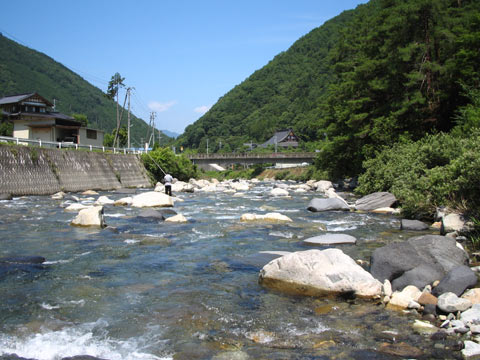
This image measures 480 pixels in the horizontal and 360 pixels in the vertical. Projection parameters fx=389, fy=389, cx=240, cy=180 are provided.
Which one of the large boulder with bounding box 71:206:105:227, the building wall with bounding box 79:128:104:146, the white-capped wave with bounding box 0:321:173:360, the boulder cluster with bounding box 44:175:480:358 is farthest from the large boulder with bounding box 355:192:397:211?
the building wall with bounding box 79:128:104:146

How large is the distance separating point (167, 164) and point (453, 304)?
41699mm

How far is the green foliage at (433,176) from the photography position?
10367 mm

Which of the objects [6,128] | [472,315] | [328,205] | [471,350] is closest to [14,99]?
[6,128]

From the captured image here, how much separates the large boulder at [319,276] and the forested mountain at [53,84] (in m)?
101

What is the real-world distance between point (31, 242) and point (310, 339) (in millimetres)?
8266

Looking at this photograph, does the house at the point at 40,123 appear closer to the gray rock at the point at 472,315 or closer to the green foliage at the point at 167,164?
the green foliage at the point at 167,164

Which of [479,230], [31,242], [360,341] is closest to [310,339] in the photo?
[360,341]

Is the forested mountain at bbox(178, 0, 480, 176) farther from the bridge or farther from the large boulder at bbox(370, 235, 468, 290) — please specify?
the bridge

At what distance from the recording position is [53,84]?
11438 cm

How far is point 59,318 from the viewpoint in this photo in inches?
209

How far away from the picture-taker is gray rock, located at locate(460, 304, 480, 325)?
4848 millimetres

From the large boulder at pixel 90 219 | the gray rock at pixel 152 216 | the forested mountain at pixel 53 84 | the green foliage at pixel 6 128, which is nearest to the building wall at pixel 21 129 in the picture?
the green foliage at pixel 6 128

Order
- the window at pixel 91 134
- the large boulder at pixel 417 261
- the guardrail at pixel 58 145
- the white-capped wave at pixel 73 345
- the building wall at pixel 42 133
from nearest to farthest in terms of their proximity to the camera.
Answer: the white-capped wave at pixel 73 345
the large boulder at pixel 417 261
the guardrail at pixel 58 145
the building wall at pixel 42 133
the window at pixel 91 134

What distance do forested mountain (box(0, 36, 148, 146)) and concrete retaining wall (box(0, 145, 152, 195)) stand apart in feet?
232
